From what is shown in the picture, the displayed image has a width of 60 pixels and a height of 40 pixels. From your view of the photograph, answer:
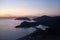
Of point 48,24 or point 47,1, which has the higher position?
point 47,1

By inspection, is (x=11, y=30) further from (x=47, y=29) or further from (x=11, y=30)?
(x=47, y=29)

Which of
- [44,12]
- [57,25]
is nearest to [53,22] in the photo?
[57,25]

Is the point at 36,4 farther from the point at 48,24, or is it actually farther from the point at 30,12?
the point at 48,24

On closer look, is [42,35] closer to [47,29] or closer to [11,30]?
[47,29]

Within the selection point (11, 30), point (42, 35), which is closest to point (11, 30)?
point (11, 30)
